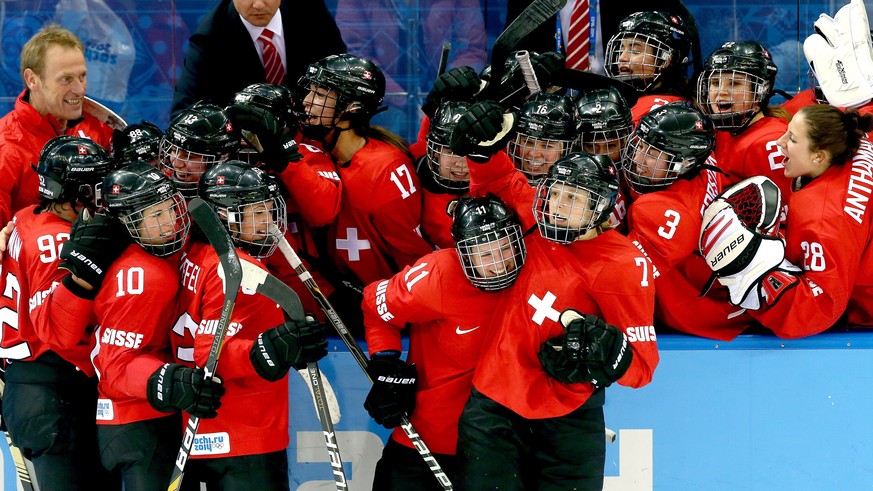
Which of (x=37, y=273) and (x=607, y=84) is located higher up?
(x=607, y=84)

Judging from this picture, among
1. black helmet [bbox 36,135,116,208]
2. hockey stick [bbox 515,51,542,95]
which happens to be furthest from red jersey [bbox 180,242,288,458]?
hockey stick [bbox 515,51,542,95]

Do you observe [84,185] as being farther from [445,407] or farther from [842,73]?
[842,73]

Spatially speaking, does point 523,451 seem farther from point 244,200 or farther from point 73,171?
point 73,171

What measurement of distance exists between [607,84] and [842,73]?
86 cm

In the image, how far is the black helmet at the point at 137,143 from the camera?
359 cm

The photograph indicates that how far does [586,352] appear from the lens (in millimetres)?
2830

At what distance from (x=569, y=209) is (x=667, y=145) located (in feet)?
1.81

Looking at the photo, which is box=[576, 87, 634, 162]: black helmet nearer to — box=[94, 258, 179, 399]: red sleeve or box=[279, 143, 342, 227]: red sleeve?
box=[279, 143, 342, 227]: red sleeve

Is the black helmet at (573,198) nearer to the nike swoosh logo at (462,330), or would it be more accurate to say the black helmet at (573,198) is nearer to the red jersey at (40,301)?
the nike swoosh logo at (462,330)

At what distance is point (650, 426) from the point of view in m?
3.59

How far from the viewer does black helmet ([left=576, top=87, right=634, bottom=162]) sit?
3447 mm

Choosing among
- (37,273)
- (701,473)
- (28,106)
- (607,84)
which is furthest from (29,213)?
(701,473)

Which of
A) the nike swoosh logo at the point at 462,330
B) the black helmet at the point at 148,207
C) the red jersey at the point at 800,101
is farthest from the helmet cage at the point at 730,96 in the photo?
the black helmet at the point at 148,207

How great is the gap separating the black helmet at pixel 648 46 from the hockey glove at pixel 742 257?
71 cm
